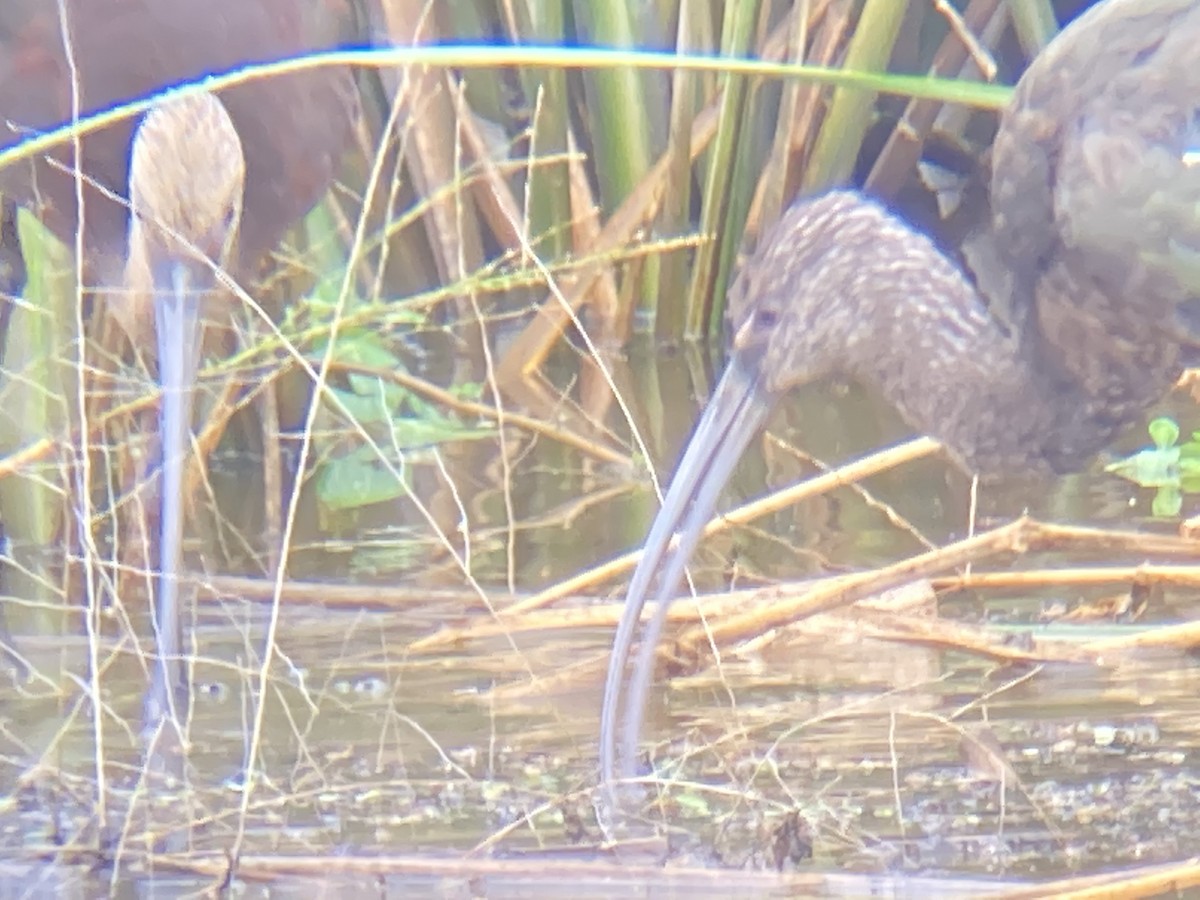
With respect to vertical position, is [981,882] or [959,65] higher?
[959,65]

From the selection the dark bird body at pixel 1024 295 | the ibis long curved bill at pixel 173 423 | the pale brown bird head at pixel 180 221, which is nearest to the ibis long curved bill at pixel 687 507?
the dark bird body at pixel 1024 295

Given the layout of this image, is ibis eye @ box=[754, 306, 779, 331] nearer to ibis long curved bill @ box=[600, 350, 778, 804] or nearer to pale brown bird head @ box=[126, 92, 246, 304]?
ibis long curved bill @ box=[600, 350, 778, 804]

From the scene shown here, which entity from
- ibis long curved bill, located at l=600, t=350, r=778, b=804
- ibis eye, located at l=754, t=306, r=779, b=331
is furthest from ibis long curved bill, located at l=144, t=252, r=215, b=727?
ibis eye, located at l=754, t=306, r=779, b=331

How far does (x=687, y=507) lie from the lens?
291 centimetres

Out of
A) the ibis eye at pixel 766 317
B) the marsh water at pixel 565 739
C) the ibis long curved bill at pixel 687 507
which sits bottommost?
the marsh water at pixel 565 739

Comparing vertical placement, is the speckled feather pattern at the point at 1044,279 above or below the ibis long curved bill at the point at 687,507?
above

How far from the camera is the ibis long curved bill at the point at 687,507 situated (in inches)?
110

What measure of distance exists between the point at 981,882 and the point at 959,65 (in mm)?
3300

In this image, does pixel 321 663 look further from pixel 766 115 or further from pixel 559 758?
pixel 766 115

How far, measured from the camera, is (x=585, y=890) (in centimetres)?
A: 231

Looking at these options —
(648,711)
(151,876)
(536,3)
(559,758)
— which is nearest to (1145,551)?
(648,711)

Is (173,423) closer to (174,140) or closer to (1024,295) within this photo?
(174,140)

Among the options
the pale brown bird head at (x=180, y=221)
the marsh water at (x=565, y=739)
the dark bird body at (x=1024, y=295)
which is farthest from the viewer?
the pale brown bird head at (x=180, y=221)

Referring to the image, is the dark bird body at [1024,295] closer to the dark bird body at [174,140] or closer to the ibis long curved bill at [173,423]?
the ibis long curved bill at [173,423]
